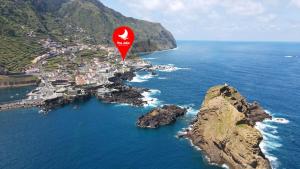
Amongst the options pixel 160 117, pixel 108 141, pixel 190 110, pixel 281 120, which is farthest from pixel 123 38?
pixel 281 120

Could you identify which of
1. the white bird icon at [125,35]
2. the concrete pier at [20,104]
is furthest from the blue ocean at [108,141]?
the white bird icon at [125,35]

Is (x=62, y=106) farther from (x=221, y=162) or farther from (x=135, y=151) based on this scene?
(x=221, y=162)

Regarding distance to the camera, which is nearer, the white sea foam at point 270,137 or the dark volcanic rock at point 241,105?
the white sea foam at point 270,137

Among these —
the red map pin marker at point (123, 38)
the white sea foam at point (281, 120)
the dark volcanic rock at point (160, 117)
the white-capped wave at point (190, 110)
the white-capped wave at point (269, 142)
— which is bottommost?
the white-capped wave at point (269, 142)

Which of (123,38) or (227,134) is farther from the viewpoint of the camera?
(123,38)

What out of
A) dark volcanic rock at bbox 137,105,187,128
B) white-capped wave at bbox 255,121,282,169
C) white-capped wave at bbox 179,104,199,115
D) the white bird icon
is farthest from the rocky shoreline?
the white bird icon

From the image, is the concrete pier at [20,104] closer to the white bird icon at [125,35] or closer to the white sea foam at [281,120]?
the white bird icon at [125,35]

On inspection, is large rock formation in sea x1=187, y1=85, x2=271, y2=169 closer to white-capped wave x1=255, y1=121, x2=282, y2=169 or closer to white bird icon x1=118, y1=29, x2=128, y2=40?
white-capped wave x1=255, y1=121, x2=282, y2=169

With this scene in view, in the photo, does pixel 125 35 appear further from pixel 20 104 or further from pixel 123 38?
pixel 20 104
